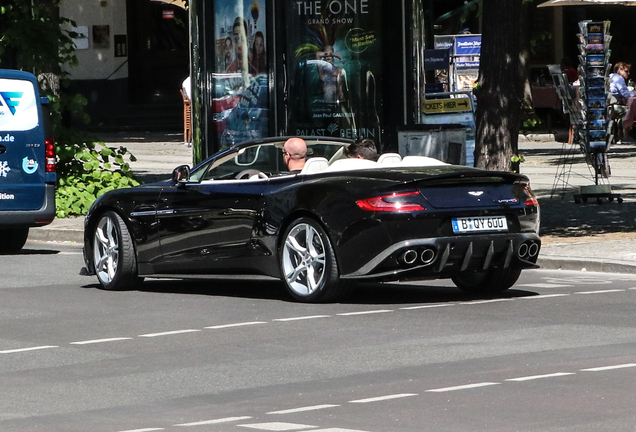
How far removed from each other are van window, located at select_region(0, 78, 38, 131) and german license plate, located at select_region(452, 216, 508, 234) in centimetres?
668

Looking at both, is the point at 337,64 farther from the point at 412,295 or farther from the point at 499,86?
the point at 412,295

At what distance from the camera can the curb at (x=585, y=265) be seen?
1310 cm

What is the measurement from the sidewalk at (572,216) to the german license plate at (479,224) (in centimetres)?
249

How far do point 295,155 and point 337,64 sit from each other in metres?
8.07

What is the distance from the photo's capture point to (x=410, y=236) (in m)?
10.6

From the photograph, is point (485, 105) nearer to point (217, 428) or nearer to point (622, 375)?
point (622, 375)

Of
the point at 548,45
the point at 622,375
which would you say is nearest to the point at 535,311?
the point at 622,375

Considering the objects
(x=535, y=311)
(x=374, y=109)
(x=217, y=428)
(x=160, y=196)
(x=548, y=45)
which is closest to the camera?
(x=217, y=428)

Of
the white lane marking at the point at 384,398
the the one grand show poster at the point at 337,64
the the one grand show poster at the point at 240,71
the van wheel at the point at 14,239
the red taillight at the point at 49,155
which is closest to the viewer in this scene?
the white lane marking at the point at 384,398

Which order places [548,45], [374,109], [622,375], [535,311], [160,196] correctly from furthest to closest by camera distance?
1. [548,45]
2. [374,109]
3. [160,196]
4. [535,311]
5. [622,375]

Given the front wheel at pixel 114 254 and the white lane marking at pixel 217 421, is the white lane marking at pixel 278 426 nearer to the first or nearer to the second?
the white lane marking at pixel 217 421

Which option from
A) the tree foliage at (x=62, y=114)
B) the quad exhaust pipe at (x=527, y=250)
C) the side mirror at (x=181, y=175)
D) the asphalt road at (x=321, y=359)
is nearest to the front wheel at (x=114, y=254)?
the asphalt road at (x=321, y=359)

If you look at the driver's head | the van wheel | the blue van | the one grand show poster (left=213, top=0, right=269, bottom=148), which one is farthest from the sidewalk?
the driver's head

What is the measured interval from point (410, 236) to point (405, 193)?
31 cm
